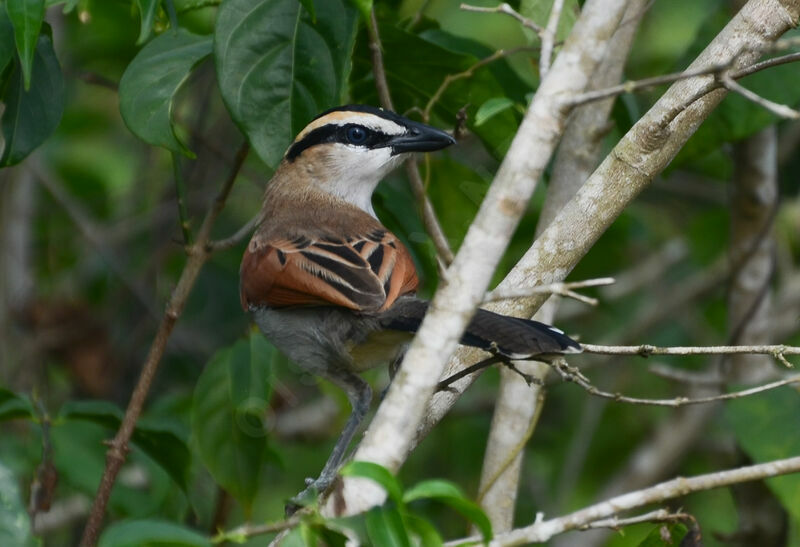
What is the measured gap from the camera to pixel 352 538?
6.75 feet

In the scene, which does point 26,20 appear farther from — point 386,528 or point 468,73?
point 386,528

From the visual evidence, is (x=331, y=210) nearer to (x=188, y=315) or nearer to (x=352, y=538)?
(x=352, y=538)

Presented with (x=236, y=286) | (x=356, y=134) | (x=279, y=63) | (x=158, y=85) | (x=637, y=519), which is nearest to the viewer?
(x=637, y=519)

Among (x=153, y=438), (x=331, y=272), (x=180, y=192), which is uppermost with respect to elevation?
(x=180, y=192)

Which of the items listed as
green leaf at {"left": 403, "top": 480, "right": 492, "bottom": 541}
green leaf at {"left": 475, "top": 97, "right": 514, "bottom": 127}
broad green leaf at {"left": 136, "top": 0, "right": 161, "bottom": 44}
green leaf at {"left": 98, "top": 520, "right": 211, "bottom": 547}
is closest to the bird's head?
green leaf at {"left": 475, "top": 97, "right": 514, "bottom": 127}

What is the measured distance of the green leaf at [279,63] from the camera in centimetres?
328

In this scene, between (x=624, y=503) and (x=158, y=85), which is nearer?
(x=624, y=503)

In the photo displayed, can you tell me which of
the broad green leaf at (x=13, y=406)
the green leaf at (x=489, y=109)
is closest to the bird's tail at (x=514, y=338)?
the green leaf at (x=489, y=109)

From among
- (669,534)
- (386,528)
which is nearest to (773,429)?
(669,534)

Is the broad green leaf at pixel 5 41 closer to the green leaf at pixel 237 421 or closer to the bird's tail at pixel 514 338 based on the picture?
the green leaf at pixel 237 421

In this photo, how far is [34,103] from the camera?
3.31 meters

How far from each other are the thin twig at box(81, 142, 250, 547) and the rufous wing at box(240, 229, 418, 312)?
24 cm

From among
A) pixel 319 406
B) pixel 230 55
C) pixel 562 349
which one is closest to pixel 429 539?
pixel 562 349

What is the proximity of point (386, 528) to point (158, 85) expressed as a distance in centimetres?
188
